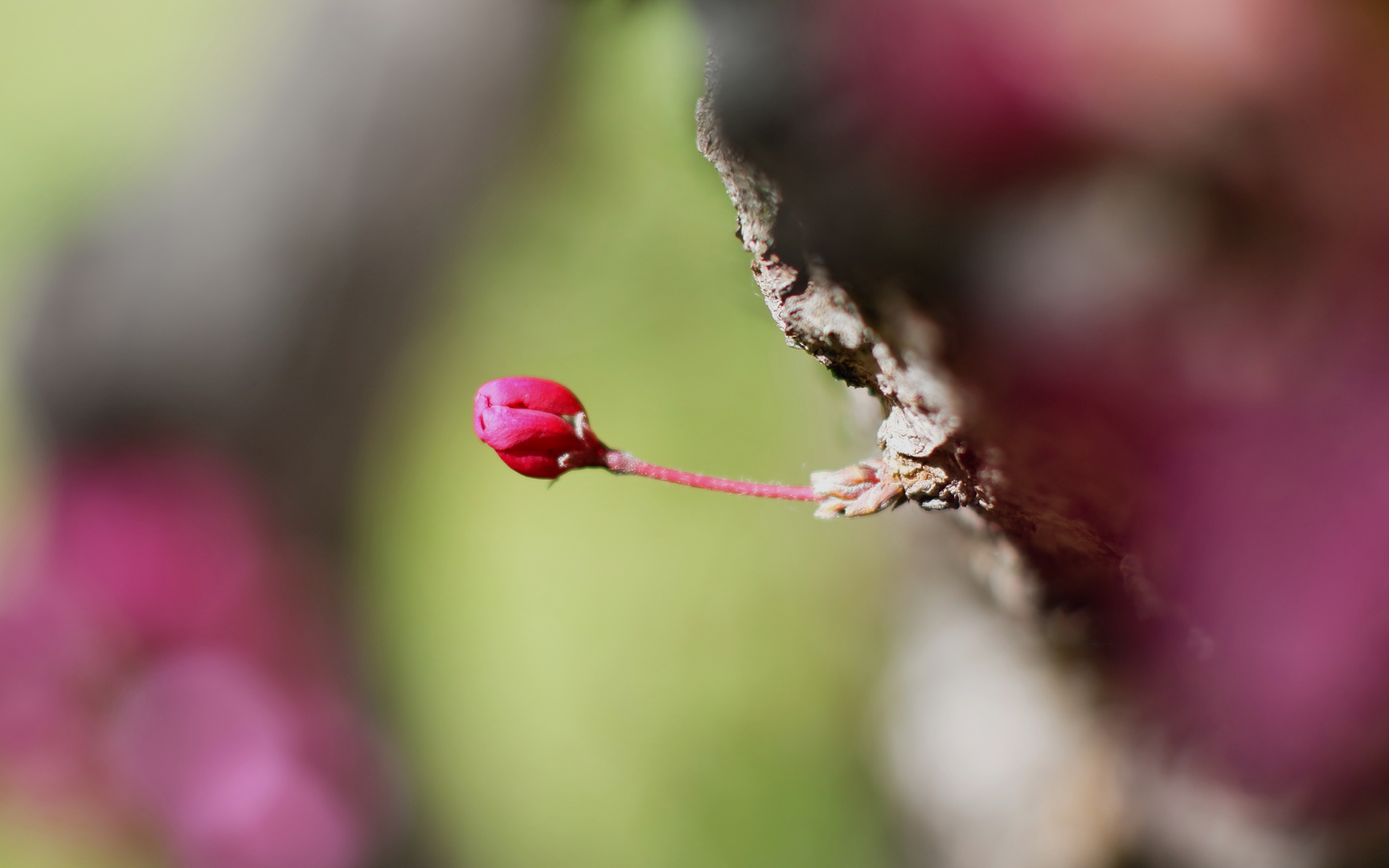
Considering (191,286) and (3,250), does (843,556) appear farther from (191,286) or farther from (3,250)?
(3,250)

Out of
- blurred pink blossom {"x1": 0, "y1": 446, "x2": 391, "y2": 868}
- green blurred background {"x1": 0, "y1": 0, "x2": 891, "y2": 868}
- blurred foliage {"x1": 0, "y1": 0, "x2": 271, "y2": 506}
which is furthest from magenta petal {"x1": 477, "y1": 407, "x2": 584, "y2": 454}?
blurred foliage {"x1": 0, "y1": 0, "x2": 271, "y2": 506}

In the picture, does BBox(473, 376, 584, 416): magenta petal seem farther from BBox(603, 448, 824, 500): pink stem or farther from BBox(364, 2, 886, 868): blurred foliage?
BBox(364, 2, 886, 868): blurred foliage

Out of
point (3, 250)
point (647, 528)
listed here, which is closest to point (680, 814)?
point (647, 528)

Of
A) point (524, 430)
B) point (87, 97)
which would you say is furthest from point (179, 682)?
point (524, 430)

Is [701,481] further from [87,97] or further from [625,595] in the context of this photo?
[87,97]

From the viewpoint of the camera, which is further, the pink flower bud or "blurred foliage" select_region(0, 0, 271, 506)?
"blurred foliage" select_region(0, 0, 271, 506)

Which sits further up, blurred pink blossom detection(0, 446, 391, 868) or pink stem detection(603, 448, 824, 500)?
pink stem detection(603, 448, 824, 500)

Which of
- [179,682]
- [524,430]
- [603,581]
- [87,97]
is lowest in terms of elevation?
[179,682]
